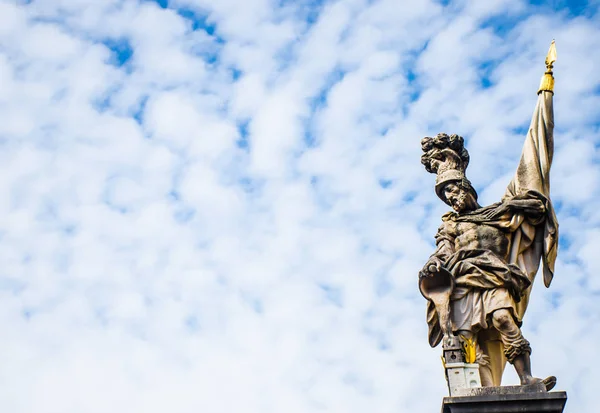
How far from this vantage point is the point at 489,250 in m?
14.1

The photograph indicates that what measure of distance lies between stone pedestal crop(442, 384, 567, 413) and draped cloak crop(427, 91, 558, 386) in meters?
1.33

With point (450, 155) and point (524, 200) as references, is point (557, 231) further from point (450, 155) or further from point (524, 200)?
point (450, 155)

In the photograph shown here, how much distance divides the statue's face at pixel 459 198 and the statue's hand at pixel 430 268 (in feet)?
4.64

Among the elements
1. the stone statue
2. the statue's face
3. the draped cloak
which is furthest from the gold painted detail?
the statue's face

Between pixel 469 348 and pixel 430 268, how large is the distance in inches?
50.5

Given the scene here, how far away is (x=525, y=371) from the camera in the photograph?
12.9m

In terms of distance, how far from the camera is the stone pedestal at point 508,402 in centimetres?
1209

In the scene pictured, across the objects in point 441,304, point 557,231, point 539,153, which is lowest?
point 441,304

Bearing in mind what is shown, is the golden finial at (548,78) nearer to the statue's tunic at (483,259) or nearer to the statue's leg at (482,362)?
the statue's tunic at (483,259)

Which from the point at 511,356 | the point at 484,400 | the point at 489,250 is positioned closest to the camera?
the point at 484,400

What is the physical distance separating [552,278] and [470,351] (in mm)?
1964

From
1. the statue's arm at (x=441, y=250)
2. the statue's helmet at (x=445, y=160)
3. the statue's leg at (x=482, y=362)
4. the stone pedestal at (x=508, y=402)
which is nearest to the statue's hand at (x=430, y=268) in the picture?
the statue's arm at (x=441, y=250)

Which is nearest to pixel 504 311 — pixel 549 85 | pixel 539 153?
pixel 539 153

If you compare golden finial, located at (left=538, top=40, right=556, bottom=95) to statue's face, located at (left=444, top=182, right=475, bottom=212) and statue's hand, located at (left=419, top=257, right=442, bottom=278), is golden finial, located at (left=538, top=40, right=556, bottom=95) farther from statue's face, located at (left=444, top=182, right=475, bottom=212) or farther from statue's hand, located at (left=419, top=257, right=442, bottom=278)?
statue's hand, located at (left=419, top=257, right=442, bottom=278)
